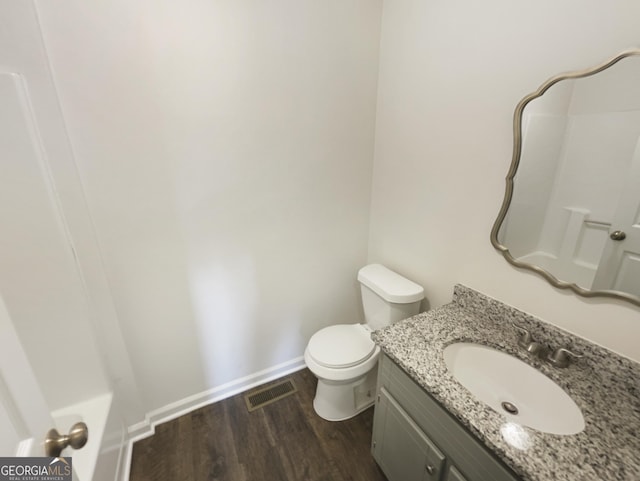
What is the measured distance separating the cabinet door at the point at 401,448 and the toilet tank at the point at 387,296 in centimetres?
44

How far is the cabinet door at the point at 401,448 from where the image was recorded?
99 cm

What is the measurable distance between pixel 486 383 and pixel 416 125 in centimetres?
125

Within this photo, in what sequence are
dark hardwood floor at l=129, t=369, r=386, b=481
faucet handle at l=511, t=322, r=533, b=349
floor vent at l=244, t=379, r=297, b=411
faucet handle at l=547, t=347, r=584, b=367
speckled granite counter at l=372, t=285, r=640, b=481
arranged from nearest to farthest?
speckled granite counter at l=372, t=285, r=640, b=481 < faucet handle at l=547, t=347, r=584, b=367 < faucet handle at l=511, t=322, r=533, b=349 < dark hardwood floor at l=129, t=369, r=386, b=481 < floor vent at l=244, t=379, r=297, b=411

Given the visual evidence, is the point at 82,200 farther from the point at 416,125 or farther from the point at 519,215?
the point at 519,215

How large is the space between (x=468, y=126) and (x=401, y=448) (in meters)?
1.41

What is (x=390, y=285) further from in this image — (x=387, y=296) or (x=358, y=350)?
(x=358, y=350)

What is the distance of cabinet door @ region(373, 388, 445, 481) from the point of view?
986 mm

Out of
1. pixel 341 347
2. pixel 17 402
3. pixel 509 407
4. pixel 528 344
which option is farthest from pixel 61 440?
pixel 528 344

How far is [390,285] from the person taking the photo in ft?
5.14

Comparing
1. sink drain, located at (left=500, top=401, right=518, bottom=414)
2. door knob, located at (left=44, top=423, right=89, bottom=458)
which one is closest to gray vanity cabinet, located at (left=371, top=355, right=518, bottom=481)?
sink drain, located at (left=500, top=401, right=518, bottom=414)

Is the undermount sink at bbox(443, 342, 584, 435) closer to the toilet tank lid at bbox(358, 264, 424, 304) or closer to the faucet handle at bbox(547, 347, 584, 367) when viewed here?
the faucet handle at bbox(547, 347, 584, 367)

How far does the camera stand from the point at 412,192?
1568 millimetres

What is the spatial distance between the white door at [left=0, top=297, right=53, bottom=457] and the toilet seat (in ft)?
3.74

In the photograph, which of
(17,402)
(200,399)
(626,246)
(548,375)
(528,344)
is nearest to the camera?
(17,402)
